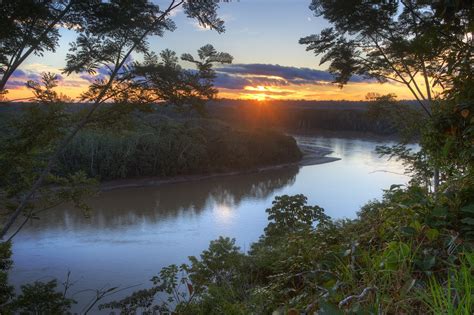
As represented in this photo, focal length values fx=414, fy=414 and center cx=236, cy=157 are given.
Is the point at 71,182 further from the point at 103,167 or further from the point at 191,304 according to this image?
the point at 103,167

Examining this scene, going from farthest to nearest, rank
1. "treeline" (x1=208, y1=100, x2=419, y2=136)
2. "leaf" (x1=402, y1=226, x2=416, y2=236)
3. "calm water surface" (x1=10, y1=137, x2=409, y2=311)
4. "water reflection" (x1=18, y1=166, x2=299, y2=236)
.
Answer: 1. "treeline" (x1=208, y1=100, x2=419, y2=136)
2. "water reflection" (x1=18, y1=166, x2=299, y2=236)
3. "calm water surface" (x1=10, y1=137, x2=409, y2=311)
4. "leaf" (x1=402, y1=226, x2=416, y2=236)

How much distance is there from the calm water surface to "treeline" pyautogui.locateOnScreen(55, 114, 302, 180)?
5.42ft

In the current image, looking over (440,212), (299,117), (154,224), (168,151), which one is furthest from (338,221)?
(299,117)

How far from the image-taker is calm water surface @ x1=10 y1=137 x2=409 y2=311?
350 inches

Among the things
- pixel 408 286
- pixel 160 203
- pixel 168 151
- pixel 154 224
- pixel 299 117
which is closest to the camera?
pixel 408 286

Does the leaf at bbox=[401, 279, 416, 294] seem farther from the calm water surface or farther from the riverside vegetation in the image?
the calm water surface

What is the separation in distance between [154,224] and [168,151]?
28.5 ft

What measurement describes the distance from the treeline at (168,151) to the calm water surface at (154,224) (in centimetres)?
165

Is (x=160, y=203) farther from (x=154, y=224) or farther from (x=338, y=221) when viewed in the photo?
(x=338, y=221)

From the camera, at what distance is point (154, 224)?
1255 centimetres

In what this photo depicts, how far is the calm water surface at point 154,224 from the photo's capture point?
29.1 feet

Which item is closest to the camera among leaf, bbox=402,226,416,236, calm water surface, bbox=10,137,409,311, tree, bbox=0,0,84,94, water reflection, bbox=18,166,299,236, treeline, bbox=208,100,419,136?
leaf, bbox=402,226,416,236

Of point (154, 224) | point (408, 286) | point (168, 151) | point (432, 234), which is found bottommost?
point (154, 224)

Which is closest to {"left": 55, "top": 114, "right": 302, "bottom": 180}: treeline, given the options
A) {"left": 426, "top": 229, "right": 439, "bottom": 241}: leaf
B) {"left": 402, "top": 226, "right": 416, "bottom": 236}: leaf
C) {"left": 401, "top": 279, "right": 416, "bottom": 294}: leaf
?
{"left": 402, "top": 226, "right": 416, "bottom": 236}: leaf
